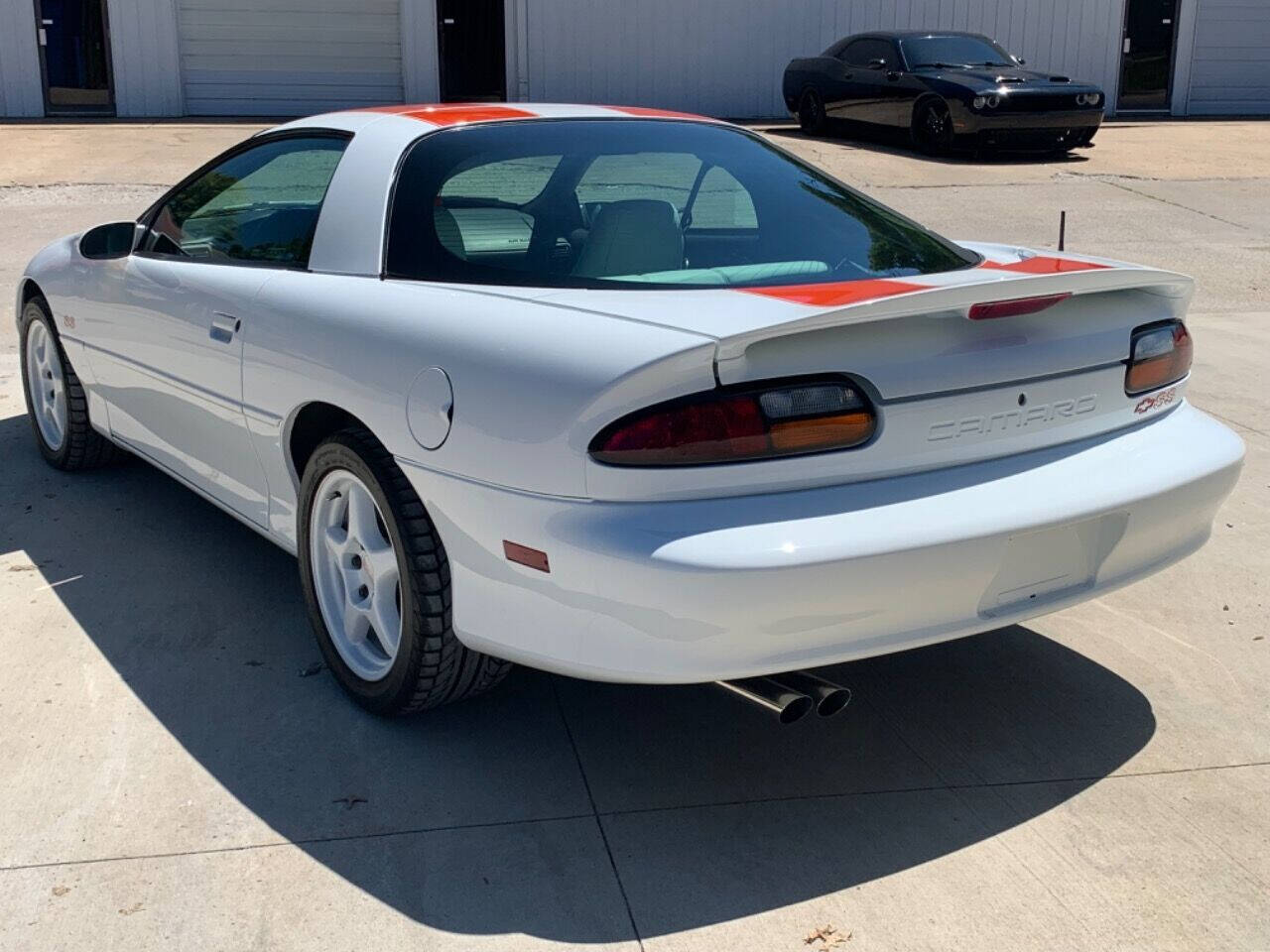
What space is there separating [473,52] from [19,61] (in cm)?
638

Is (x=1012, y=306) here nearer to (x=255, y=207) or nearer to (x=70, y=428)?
(x=255, y=207)

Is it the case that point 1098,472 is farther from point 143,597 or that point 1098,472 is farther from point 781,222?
point 143,597

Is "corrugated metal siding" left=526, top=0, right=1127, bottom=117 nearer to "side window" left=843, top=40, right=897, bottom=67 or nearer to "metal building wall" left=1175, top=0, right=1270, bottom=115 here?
"metal building wall" left=1175, top=0, right=1270, bottom=115

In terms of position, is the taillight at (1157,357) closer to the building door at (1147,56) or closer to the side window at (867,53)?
the side window at (867,53)

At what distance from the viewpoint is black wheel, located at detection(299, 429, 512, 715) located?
3256mm

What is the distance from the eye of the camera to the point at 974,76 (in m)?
16.1

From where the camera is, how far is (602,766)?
340 centimetres

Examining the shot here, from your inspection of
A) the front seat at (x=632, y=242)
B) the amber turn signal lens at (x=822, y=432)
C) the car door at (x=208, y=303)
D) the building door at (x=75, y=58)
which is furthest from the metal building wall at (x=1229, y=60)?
the amber turn signal lens at (x=822, y=432)

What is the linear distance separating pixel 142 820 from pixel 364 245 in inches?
57.9

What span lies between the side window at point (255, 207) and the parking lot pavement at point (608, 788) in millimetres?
1025

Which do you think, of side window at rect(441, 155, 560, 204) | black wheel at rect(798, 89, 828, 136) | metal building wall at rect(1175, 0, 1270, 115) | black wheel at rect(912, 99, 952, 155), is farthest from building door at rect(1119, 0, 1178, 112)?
side window at rect(441, 155, 560, 204)

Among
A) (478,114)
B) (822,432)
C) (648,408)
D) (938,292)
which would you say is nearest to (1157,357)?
(938,292)

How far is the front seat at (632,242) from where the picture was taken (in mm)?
3430

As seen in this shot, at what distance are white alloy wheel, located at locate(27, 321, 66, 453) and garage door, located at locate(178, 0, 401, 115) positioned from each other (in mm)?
14934
